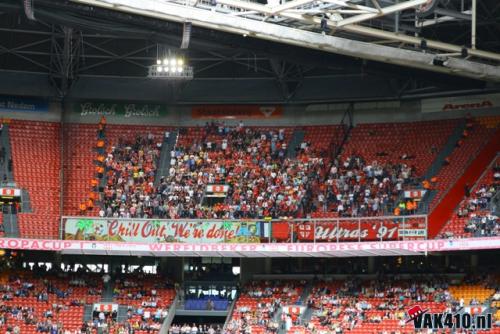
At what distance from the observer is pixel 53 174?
60.3 m

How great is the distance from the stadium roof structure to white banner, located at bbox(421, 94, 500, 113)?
1167mm

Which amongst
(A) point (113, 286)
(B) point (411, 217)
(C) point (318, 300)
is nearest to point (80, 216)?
(A) point (113, 286)

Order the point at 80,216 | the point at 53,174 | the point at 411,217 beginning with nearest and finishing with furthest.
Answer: the point at 411,217, the point at 80,216, the point at 53,174

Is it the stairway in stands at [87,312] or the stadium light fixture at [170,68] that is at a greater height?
the stadium light fixture at [170,68]

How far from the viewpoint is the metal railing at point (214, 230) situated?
54.3 metres

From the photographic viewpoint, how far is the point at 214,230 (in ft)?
182

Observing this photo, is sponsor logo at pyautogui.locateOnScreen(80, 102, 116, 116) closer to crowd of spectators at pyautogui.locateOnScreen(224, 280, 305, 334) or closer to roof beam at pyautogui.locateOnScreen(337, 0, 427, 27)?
crowd of spectators at pyautogui.locateOnScreen(224, 280, 305, 334)

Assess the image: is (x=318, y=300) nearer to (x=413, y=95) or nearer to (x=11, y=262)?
(x=413, y=95)

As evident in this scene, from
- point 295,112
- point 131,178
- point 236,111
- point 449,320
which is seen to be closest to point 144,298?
point 131,178

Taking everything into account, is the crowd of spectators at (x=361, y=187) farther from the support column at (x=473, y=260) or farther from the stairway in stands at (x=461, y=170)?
the support column at (x=473, y=260)

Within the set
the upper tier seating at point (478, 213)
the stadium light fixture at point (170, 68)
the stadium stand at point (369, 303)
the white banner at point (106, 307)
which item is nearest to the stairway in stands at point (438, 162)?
the upper tier seating at point (478, 213)

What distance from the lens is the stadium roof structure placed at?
1693 inches

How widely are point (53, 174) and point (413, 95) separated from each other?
21591 mm

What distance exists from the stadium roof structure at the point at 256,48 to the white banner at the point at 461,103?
1.17 meters
